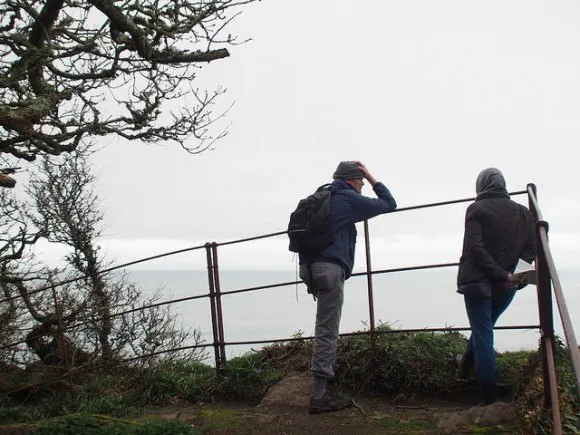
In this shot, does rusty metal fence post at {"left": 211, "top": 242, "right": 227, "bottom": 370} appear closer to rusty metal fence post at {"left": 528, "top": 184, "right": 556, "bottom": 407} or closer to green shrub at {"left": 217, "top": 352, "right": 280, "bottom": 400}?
green shrub at {"left": 217, "top": 352, "right": 280, "bottom": 400}

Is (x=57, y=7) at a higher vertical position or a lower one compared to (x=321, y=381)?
higher

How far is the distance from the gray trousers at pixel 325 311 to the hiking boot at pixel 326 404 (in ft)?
0.66

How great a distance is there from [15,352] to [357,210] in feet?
15.4

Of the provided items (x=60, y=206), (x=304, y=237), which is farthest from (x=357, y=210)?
(x=60, y=206)

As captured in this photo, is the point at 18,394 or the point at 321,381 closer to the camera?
the point at 321,381

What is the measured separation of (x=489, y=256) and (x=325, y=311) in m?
1.21

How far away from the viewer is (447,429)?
12.6 feet

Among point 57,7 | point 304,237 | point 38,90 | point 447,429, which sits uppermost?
point 57,7

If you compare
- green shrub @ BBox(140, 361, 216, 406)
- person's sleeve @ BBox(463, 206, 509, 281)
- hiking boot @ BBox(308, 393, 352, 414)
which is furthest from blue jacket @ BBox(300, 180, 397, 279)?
green shrub @ BBox(140, 361, 216, 406)

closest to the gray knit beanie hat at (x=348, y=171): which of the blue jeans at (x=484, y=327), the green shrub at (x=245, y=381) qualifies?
the blue jeans at (x=484, y=327)

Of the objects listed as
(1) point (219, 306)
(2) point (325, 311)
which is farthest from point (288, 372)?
(2) point (325, 311)

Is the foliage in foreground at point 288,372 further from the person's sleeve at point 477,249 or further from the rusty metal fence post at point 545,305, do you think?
the person's sleeve at point 477,249

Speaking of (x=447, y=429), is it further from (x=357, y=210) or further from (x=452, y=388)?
(x=357, y=210)

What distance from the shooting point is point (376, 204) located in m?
4.31
